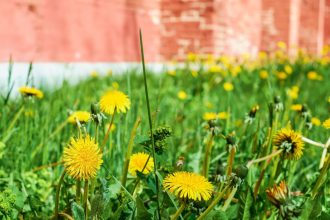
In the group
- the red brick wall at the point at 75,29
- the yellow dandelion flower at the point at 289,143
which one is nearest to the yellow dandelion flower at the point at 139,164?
the yellow dandelion flower at the point at 289,143

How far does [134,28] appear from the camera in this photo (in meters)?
5.78

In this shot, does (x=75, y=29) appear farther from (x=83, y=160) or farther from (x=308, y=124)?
(x=83, y=160)

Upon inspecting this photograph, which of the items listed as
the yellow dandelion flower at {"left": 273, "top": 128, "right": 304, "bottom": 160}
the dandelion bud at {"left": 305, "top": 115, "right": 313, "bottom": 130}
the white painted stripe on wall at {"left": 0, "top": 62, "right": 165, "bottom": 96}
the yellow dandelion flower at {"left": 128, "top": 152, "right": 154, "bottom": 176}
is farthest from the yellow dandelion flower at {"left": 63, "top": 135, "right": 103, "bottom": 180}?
the white painted stripe on wall at {"left": 0, "top": 62, "right": 165, "bottom": 96}

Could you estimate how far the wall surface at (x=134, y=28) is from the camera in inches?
165

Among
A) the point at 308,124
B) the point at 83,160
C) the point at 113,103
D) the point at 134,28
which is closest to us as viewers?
the point at 83,160

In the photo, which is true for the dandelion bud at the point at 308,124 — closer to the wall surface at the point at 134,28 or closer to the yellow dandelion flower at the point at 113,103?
the yellow dandelion flower at the point at 113,103

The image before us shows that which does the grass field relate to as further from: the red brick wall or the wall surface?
the red brick wall

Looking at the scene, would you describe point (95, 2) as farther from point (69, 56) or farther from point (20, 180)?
point (20, 180)

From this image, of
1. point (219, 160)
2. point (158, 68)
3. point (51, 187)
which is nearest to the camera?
point (51, 187)

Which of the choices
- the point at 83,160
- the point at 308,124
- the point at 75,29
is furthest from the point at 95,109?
the point at 75,29

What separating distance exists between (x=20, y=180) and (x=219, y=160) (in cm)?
57

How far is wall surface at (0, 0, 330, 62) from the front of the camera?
4188mm

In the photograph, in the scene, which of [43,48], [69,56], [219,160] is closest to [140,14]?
[69,56]

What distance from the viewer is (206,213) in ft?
2.52
